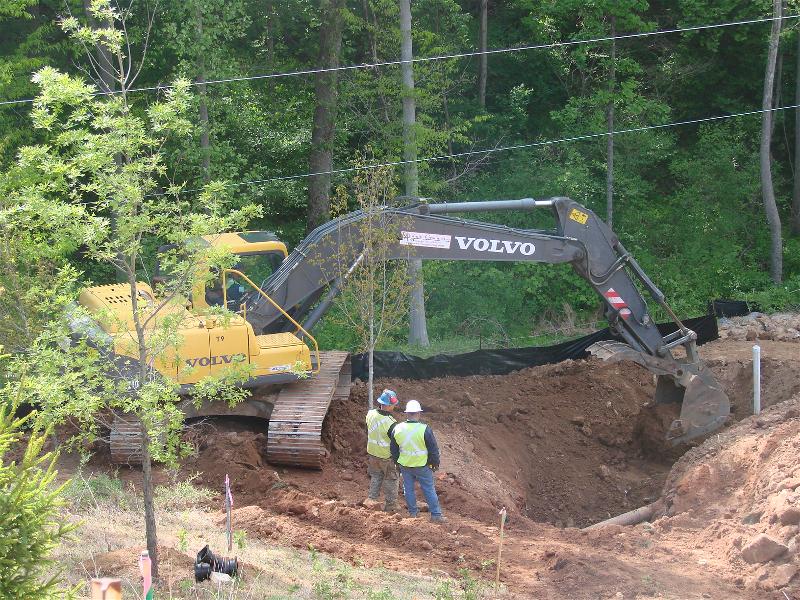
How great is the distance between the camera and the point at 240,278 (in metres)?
15.1

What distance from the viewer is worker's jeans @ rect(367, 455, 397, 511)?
Result: 1249 cm

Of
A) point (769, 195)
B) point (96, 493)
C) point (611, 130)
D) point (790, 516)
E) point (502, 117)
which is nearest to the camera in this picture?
point (790, 516)

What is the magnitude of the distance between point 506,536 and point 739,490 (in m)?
2.87

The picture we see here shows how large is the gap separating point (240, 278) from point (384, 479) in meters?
4.15

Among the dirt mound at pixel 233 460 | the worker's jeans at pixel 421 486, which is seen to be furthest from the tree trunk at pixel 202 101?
the worker's jeans at pixel 421 486

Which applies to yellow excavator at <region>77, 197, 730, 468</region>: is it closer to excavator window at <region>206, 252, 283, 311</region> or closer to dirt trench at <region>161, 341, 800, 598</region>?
Answer: excavator window at <region>206, 252, 283, 311</region>

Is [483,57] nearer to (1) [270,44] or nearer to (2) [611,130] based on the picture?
(2) [611,130]

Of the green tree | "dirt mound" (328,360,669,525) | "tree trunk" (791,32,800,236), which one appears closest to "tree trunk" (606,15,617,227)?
"tree trunk" (791,32,800,236)

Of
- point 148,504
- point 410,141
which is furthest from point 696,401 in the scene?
point 148,504

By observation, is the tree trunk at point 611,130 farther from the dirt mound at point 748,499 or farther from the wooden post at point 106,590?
the wooden post at point 106,590

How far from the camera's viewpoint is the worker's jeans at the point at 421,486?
1192cm

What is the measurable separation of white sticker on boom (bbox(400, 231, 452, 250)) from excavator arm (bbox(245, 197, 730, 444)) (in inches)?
0.6

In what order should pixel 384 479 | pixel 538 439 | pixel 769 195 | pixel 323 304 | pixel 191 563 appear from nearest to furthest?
pixel 191 563, pixel 384 479, pixel 323 304, pixel 538 439, pixel 769 195

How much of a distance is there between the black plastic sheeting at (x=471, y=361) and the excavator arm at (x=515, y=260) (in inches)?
132
